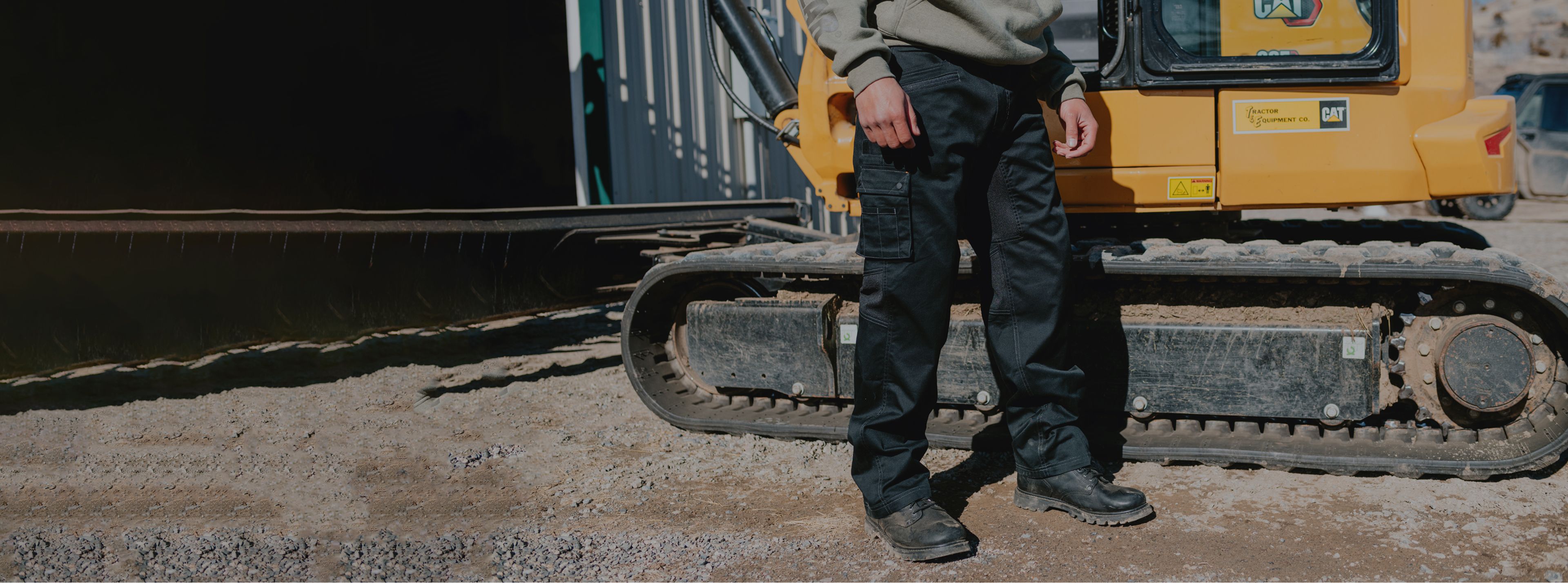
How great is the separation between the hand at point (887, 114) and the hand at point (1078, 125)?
535mm

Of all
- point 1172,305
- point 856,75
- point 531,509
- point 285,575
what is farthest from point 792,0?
point 285,575

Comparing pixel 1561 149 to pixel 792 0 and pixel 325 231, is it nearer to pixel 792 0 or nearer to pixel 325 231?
pixel 792 0

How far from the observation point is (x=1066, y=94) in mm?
2641

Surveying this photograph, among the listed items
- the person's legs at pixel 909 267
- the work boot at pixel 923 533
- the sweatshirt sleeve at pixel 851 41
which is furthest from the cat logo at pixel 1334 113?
the work boot at pixel 923 533

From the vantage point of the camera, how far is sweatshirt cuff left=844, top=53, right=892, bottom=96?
229 cm

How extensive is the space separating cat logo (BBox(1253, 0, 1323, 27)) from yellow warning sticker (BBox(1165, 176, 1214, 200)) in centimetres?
50

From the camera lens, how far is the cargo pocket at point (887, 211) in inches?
92.4

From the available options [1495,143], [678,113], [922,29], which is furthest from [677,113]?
[1495,143]

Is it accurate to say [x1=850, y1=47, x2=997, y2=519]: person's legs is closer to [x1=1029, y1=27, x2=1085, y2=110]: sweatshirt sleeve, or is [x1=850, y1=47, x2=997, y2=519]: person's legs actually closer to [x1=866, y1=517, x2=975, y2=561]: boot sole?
[x1=866, y1=517, x2=975, y2=561]: boot sole

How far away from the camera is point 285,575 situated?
2.38 meters

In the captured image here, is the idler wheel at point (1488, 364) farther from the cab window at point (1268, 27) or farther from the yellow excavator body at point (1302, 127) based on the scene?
the cab window at point (1268, 27)

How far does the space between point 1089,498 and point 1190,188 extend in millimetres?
1049

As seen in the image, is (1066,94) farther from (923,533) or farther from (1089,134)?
(923,533)

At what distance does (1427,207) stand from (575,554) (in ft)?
44.7
